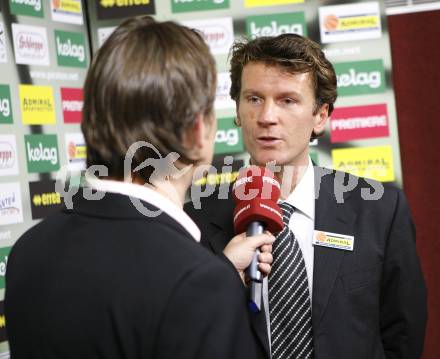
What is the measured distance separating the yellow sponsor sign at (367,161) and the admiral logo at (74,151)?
1316 millimetres

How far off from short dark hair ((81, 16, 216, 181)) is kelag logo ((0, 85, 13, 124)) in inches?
77.9

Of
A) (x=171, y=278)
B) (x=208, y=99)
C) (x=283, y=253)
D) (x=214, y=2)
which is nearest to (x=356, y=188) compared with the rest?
(x=283, y=253)

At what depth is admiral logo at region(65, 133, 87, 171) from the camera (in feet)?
10.7

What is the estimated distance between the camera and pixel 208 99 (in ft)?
3.45

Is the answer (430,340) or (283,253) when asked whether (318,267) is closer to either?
(283,253)

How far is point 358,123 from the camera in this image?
10.9ft

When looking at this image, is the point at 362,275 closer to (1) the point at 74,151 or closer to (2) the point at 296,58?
(2) the point at 296,58

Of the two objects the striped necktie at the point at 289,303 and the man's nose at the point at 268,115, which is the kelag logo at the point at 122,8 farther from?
the striped necktie at the point at 289,303

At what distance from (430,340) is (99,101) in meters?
3.17

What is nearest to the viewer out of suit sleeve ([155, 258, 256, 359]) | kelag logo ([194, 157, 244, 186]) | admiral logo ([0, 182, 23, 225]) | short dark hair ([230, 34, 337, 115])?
suit sleeve ([155, 258, 256, 359])

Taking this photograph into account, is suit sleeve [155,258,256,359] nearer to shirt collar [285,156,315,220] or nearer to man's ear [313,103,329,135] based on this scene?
shirt collar [285,156,315,220]

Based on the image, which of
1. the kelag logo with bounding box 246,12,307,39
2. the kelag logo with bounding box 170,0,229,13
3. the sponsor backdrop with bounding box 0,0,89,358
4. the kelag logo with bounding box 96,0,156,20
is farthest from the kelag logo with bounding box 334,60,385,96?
the sponsor backdrop with bounding box 0,0,89,358

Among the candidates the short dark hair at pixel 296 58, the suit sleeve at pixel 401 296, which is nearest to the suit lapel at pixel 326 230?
the suit sleeve at pixel 401 296

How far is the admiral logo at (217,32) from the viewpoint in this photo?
10.9 ft
